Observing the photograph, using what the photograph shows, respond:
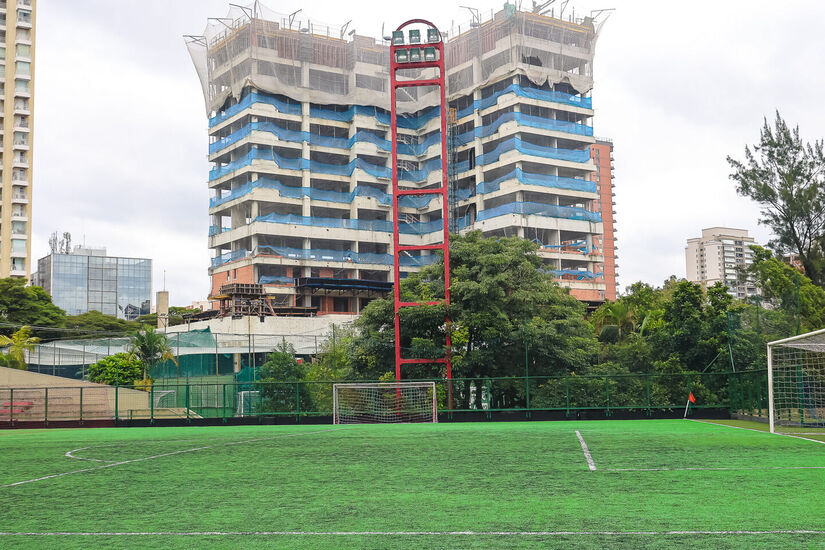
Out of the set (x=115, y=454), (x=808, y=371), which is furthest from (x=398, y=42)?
(x=115, y=454)

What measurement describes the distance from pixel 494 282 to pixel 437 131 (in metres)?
59.7

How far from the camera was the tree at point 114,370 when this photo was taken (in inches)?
1847

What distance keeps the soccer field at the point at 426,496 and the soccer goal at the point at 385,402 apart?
42.6 feet

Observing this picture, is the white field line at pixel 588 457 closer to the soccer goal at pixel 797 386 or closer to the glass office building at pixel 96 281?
the soccer goal at pixel 797 386

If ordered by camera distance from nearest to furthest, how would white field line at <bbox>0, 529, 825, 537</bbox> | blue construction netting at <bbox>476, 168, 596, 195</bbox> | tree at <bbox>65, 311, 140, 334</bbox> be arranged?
1. white field line at <bbox>0, 529, 825, 537</bbox>
2. blue construction netting at <bbox>476, 168, 596, 195</bbox>
3. tree at <bbox>65, 311, 140, 334</bbox>

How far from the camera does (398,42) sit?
1403 inches

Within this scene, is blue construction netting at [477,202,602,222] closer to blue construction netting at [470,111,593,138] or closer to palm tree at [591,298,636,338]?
blue construction netting at [470,111,593,138]

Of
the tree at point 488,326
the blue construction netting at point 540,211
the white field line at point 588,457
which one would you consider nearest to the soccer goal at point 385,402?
the tree at point 488,326

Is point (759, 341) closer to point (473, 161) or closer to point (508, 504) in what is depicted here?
point (508, 504)

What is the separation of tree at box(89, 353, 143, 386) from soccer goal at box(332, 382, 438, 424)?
20.0 m

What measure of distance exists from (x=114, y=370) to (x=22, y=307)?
96.7 ft

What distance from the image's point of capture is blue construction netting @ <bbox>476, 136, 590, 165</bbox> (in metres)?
84.2

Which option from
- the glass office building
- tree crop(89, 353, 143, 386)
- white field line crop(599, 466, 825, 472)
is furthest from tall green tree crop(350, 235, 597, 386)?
the glass office building

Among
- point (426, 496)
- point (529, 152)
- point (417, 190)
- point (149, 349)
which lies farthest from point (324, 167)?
point (426, 496)
